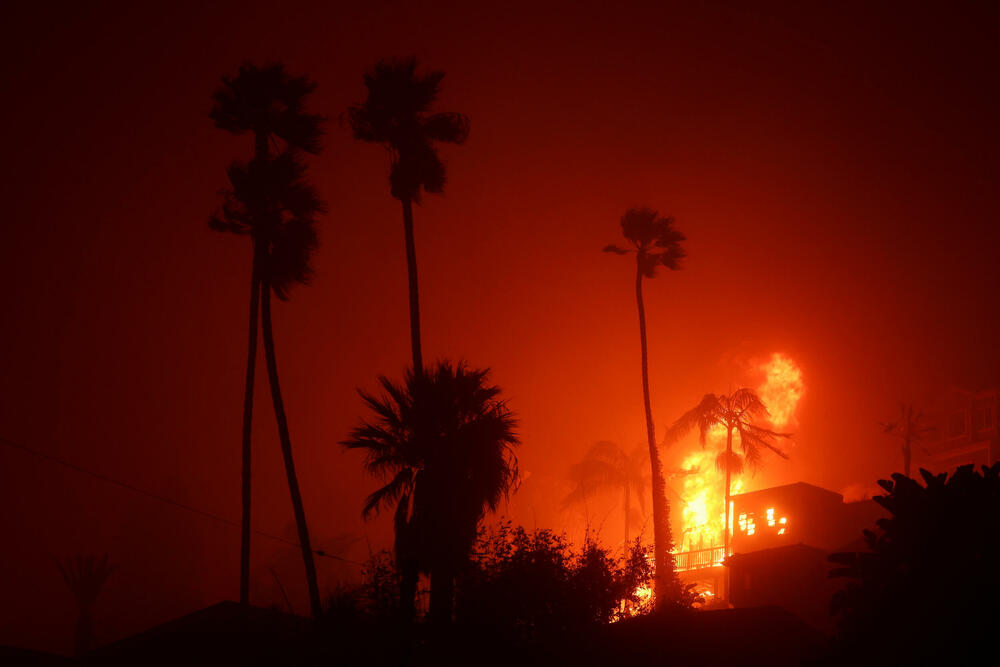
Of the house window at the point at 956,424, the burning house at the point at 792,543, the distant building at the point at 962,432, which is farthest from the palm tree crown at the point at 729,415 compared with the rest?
the house window at the point at 956,424

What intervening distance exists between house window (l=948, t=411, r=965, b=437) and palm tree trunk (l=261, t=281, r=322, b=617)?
62336mm

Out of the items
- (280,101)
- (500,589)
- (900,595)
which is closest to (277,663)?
(500,589)

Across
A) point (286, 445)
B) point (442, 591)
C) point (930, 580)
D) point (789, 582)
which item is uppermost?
point (286, 445)

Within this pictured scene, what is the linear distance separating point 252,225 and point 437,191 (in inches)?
288

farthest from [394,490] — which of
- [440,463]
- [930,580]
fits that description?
[930,580]

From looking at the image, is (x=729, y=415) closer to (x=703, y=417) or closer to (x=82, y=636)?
(x=703, y=417)

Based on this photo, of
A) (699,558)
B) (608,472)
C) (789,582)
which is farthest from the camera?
(608,472)

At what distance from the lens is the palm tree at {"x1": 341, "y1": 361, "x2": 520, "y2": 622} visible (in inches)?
942

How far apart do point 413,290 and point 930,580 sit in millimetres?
19209

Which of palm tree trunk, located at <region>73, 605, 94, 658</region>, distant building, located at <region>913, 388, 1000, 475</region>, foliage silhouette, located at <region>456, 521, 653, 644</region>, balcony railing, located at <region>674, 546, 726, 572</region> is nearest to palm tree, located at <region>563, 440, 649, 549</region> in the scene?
balcony railing, located at <region>674, 546, 726, 572</region>

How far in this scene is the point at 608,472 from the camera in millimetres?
69438

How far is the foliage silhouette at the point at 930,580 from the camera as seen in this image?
741 inches

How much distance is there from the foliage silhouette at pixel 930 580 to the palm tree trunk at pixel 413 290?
14505 mm

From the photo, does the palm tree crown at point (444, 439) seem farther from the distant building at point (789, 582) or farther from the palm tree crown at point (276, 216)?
the distant building at point (789, 582)
